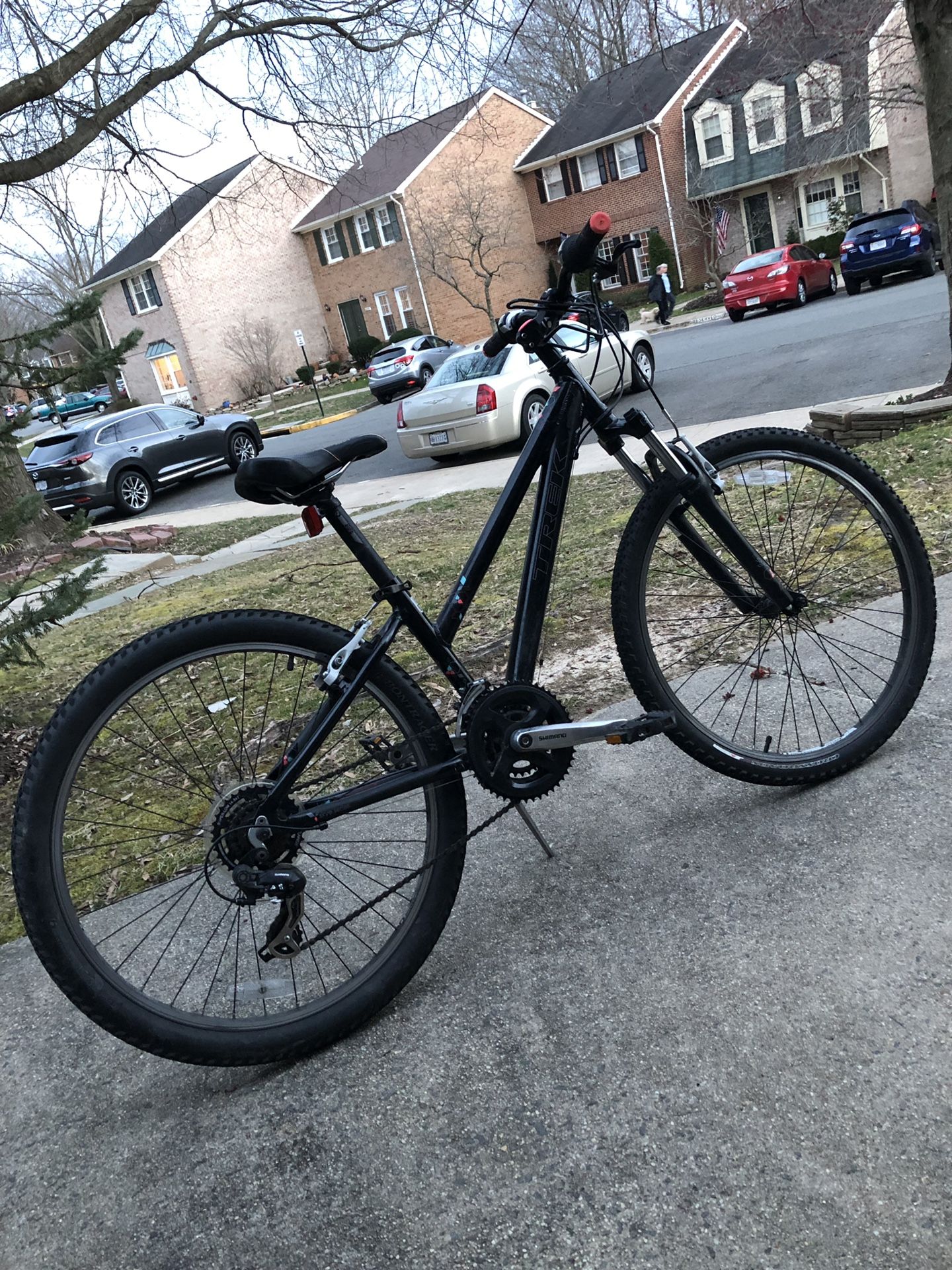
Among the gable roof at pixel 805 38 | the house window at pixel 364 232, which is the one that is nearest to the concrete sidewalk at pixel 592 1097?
the gable roof at pixel 805 38

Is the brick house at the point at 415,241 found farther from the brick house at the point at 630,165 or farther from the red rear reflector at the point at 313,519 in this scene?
the red rear reflector at the point at 313,519

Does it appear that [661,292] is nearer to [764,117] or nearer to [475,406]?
[475,406]

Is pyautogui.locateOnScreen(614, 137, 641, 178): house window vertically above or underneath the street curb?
above

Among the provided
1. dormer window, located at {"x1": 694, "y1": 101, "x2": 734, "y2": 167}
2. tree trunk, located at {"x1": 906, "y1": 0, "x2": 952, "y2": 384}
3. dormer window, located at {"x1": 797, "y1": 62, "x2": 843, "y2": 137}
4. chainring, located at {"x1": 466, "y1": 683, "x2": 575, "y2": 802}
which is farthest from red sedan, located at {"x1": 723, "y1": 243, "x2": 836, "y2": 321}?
chainring, located at {"x1": 466, "y1": 683, "x2": 575, "y2": 802}

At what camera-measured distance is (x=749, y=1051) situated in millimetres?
1908

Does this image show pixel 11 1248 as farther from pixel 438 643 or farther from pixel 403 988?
pixel 438 643

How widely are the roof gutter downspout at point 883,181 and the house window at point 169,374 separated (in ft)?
89.7

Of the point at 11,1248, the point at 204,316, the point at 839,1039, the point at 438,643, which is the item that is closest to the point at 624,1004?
the point at 839,1039

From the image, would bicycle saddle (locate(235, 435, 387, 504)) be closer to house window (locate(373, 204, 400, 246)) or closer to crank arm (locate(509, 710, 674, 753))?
crank arm (locate(509, 710, 674, 753))

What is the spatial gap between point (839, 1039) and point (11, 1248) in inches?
62.6

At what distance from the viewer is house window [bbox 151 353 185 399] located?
4194 cm

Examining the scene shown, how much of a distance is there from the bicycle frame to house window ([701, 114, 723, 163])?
39.1 metres

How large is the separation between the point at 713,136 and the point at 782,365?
26379 mm

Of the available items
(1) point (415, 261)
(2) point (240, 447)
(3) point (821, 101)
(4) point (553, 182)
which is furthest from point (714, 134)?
(2) point (240, 447)
